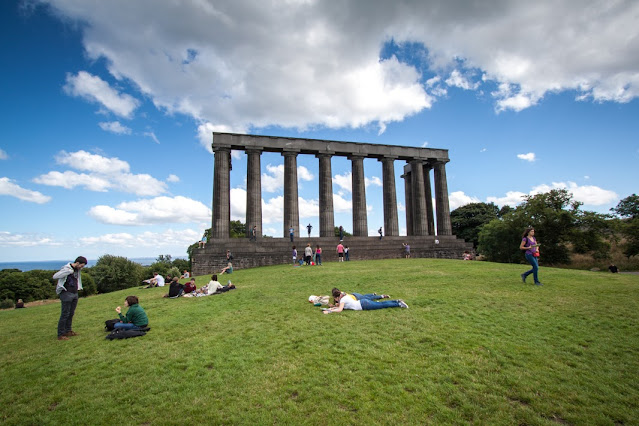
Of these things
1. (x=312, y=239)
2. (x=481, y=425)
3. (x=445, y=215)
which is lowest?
(x=481, y=425)

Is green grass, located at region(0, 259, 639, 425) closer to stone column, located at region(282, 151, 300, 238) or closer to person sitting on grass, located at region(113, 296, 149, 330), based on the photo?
person sitting on grass, located at region(113, 296, 149, 330)

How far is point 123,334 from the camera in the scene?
8.53 metres

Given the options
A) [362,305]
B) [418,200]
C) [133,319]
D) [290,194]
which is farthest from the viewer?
[418,200]

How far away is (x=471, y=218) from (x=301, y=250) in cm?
5010

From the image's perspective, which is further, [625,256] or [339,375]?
[625,256]

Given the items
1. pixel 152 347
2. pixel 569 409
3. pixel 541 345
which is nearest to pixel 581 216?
pixel 541 345

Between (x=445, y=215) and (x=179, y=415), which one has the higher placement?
(x=445, y=215)

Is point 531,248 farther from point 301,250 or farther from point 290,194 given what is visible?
point 290,194

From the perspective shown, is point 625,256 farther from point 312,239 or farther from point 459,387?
point 459,387

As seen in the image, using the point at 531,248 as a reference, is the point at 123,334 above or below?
below

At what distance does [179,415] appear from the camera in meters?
Answer: 4.86

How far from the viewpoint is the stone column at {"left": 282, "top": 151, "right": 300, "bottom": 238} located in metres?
36.2

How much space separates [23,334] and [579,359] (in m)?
15.2

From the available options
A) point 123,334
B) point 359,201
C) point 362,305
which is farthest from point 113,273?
point 362,305
